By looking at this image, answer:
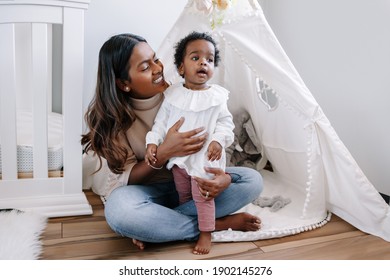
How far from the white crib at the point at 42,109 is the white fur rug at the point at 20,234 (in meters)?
0.07

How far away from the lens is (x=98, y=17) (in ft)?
7.11

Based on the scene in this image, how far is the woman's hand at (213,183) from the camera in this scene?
1388mm

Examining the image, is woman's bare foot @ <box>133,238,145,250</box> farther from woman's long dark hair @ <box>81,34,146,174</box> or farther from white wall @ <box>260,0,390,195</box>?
white wall @ <box>260,0,390,195</box>

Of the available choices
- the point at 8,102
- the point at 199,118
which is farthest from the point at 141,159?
the point at 8,102

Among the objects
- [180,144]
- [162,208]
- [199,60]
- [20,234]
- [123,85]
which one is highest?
[199,60]

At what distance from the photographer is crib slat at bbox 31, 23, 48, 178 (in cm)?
157

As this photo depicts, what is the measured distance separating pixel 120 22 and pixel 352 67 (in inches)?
42.9

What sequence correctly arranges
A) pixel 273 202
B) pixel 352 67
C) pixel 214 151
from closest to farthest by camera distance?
pixel 214 151 → pixel 273 202 → pixel 352 67

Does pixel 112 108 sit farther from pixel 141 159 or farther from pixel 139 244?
pixel 139 244

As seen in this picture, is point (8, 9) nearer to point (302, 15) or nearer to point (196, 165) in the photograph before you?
point (196, 165)

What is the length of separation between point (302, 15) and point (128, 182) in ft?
4.10

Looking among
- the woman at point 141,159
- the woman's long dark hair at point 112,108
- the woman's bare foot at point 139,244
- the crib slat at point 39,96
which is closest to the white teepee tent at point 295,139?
the woman at point 141,159

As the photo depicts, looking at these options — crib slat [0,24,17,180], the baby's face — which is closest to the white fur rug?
crib slat [0,24,17,180]

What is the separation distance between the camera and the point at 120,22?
221 centimetres
